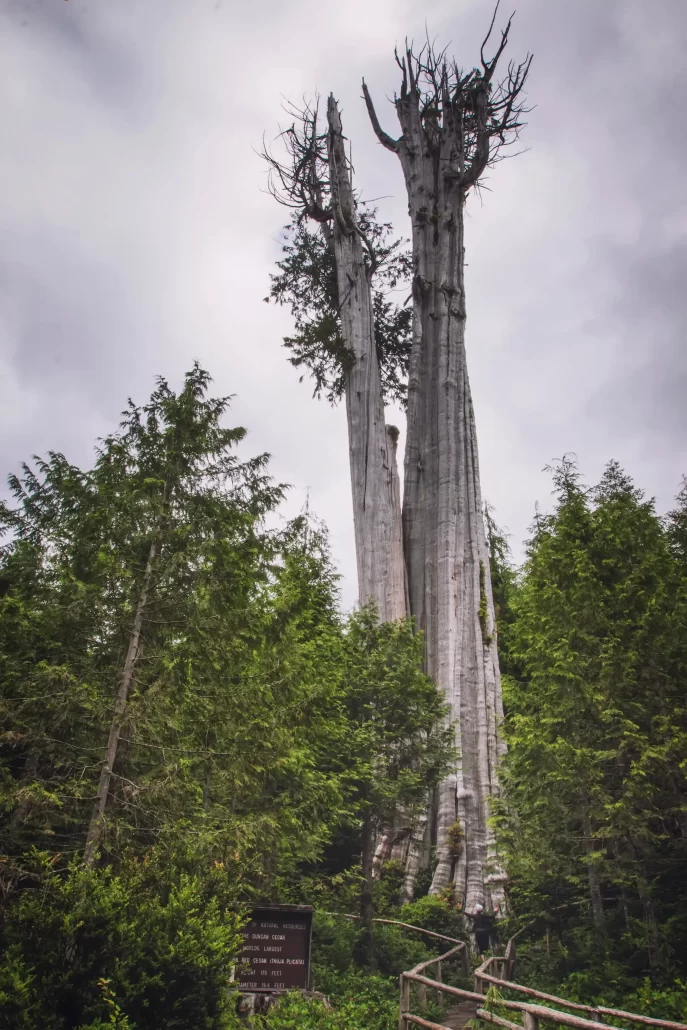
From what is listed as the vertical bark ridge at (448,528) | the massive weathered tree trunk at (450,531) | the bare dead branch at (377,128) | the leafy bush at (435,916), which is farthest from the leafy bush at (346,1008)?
the bare dead branch at (377,128)

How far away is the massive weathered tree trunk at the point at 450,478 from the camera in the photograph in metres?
16.8

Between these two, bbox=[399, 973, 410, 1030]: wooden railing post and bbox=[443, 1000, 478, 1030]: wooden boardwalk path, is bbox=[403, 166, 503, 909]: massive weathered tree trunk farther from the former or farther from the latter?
bbox=[399, 973, 410, 1030]: wooden railing post

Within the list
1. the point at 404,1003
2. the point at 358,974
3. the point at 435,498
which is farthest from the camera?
the point at 435,498

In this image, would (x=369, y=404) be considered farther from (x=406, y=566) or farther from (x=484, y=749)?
(x=484, y=749)

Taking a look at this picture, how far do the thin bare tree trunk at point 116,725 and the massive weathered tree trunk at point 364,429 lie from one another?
37.8 ft

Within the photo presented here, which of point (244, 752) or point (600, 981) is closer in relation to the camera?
point (244, 752)

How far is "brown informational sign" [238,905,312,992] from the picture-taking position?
9148 mm

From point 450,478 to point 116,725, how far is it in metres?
15.7

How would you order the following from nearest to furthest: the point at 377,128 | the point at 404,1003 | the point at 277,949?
1. the point at 404,1003
2. the point at 277,949
3. the point at 377,128

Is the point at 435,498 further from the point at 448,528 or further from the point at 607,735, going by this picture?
the point at 607,735

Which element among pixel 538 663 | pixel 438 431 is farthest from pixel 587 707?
pixel 438 431

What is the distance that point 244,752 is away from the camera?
9.06 metres

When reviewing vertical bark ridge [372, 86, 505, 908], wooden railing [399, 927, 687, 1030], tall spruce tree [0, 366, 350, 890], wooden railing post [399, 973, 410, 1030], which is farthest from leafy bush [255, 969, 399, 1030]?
vertical bark ridge [372, 86, 505, 908]

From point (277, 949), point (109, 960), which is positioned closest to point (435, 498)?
point (277, 949)
